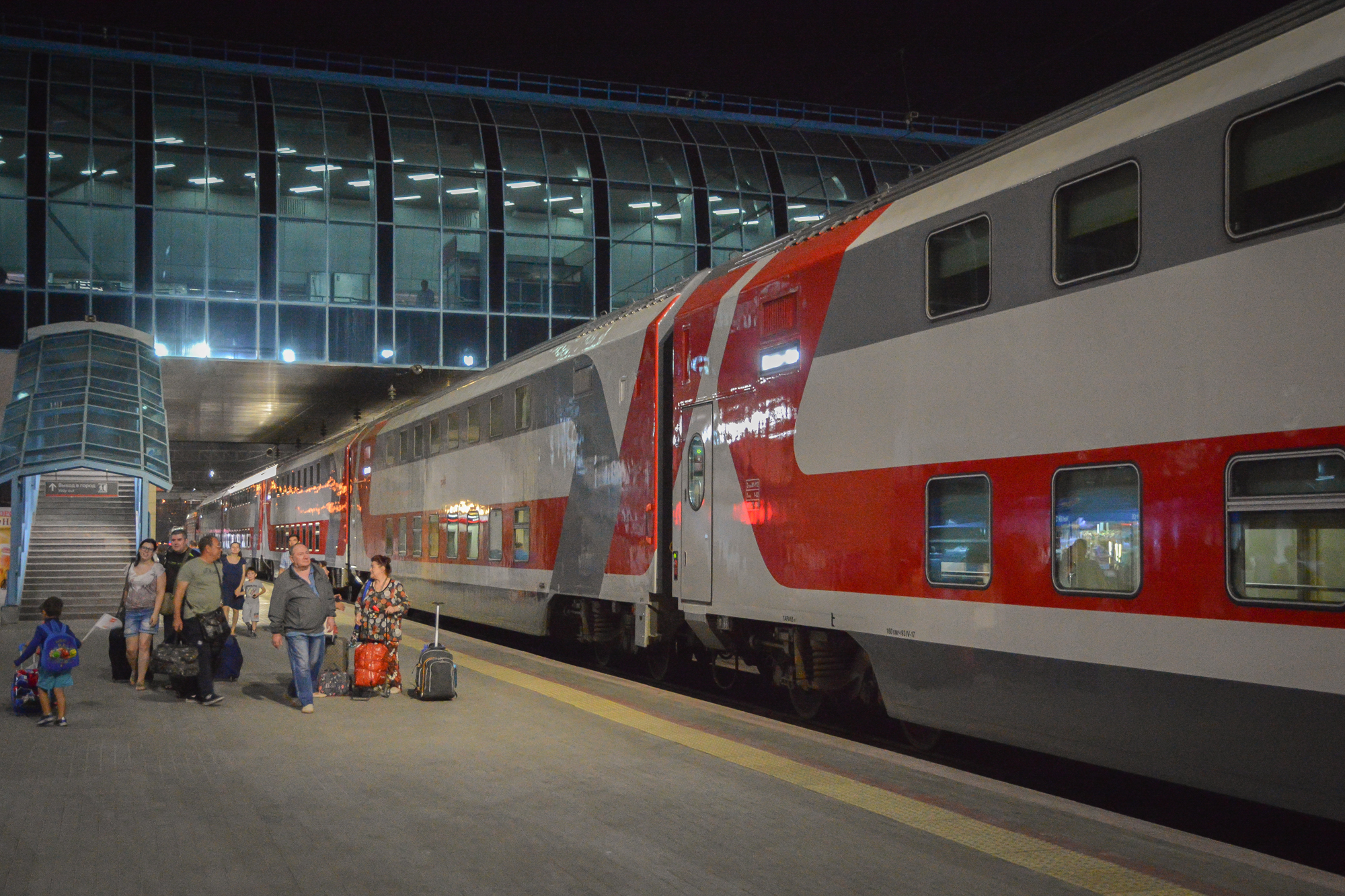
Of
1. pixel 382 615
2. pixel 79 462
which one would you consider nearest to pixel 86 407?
pixel 79 462

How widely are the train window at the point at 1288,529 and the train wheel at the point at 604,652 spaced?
9.70m

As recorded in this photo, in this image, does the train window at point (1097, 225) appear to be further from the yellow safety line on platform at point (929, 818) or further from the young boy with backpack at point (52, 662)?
the young boy with backpack at point (52, 662)

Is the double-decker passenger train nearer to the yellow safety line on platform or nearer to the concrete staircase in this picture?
the yellow safety line on platform

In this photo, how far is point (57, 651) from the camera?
10.4m

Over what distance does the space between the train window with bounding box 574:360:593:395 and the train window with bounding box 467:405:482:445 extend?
4.54 meters

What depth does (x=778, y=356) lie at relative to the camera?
10086 mm

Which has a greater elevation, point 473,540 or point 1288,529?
point 1288,529

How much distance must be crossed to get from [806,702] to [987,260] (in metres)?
4.52

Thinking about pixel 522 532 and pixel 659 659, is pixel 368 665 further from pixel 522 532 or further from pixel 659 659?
pixel 522 532

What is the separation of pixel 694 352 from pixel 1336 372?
6816mm

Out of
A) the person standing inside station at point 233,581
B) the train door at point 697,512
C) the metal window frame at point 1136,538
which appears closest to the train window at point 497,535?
the person standing inside station at point 233,581

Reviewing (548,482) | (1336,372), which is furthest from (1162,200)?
(548,482)

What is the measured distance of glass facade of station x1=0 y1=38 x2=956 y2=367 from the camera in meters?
35.5

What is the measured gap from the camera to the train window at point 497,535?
17844 mm
